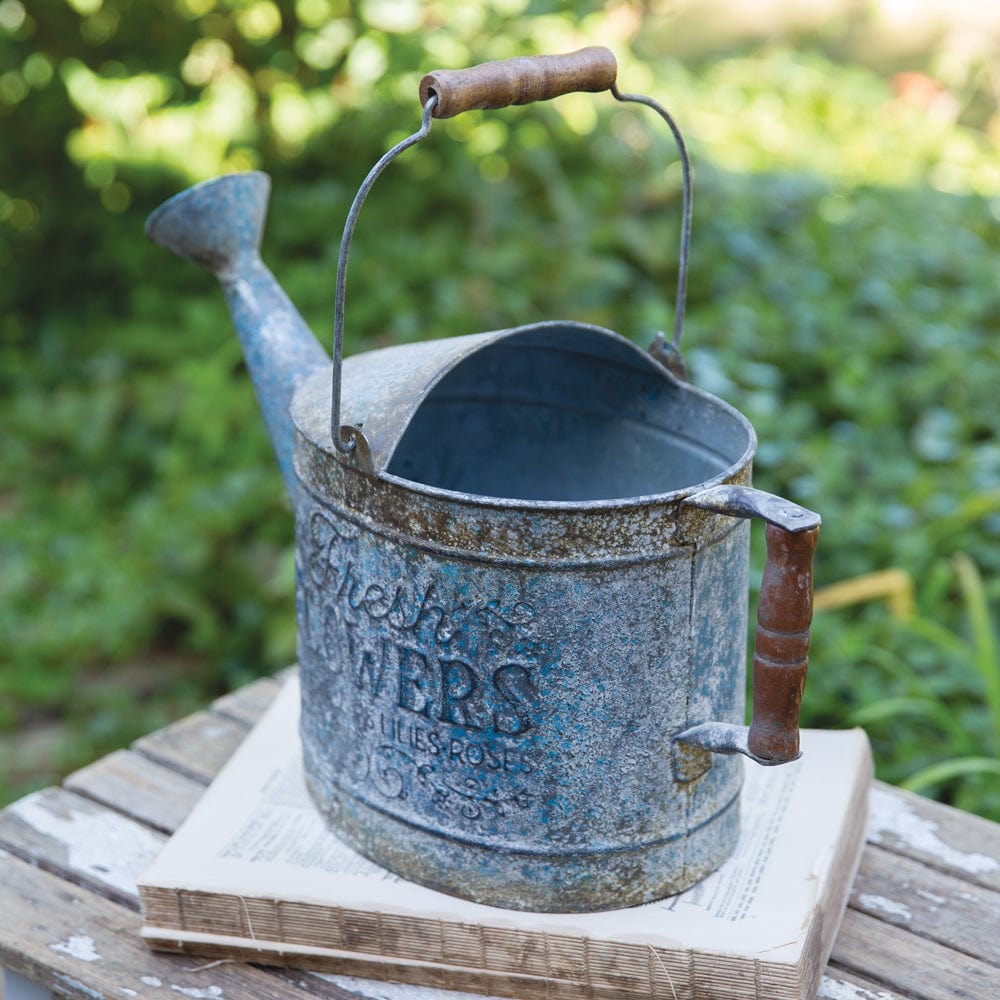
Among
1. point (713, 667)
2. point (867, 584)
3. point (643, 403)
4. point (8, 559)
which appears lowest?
point (8, 559)

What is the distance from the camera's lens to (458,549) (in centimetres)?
110

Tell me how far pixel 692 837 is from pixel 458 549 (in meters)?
0.40

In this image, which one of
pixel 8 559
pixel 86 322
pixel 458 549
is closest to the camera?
pixel 458 549

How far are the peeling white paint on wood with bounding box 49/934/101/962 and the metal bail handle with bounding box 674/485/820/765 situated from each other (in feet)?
2.35

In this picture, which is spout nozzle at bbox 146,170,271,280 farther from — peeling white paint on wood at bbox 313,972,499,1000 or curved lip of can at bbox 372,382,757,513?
peeling white paint on wood at bbox 313,972,499,1000

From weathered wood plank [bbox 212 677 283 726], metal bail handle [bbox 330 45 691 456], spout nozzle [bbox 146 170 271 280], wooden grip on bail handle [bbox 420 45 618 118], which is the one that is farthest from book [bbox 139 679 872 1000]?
wooden grip on bail handle [bbox 420 45 618 118]

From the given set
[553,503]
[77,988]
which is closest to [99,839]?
[77,988]

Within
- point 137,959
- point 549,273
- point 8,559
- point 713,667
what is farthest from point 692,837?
point 8,559

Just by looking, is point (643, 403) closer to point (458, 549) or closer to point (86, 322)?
point (458, 549)

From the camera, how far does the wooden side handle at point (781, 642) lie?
40.7 inches

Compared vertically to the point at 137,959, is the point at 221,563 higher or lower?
lower

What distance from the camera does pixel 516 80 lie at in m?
1.13

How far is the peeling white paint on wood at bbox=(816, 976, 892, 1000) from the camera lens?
4.09 feet

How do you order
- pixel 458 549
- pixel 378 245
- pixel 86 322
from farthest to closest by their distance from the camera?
pixel 86 322, pixel 378 245, pixel 458 549
